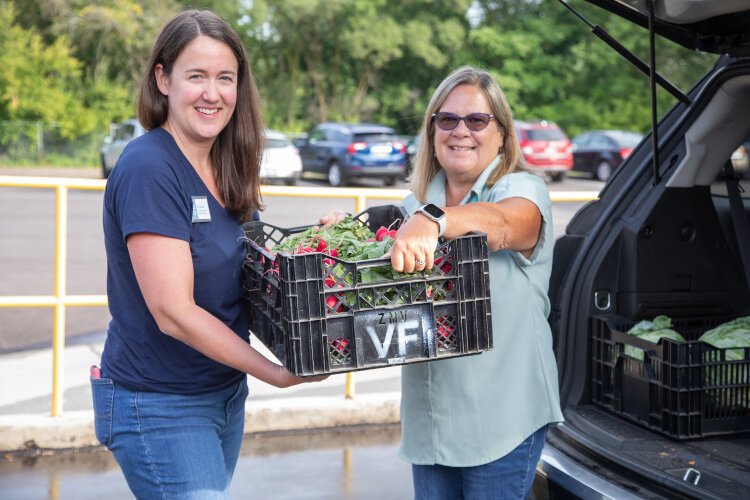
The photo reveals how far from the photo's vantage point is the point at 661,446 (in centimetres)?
335

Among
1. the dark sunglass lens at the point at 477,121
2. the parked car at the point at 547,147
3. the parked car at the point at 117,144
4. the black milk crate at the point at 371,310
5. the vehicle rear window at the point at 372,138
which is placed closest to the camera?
the black milk crate at the point at 371,310

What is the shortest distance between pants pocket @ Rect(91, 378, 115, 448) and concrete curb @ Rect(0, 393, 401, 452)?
3.00 metres

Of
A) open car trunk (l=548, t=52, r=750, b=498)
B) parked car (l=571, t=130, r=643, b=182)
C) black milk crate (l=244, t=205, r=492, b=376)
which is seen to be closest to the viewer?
black milk crate (l=244, t=205, r=492, b=376)

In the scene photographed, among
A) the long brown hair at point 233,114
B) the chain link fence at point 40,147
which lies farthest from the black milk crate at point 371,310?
the chain link fence at point 40,147

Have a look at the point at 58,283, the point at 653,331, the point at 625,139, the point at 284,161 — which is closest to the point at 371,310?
the point at 653,331

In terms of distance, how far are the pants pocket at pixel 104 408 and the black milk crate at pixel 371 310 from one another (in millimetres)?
490

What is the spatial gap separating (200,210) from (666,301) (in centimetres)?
225

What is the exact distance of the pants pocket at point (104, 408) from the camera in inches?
102

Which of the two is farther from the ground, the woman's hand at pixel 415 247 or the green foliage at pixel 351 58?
the green foliage at pixel 351 58

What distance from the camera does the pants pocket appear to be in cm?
260

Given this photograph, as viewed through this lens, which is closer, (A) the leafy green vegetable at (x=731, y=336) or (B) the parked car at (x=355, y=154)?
(A) the leafy green vegetable at (x=731, y=336)

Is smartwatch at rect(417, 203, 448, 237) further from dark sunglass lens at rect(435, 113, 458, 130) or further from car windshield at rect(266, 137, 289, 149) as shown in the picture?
car windshield at rect(266, 137, 289, 149)

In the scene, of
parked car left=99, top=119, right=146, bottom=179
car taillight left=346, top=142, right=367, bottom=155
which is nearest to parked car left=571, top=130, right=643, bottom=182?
car taillight left=346, top=142, right=367, bottom=155

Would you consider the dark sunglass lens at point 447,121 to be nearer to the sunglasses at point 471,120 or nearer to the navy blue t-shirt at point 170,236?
the sunglasses at point 471,120
